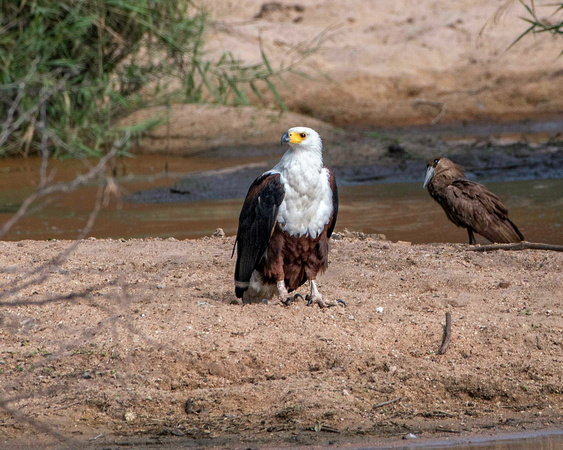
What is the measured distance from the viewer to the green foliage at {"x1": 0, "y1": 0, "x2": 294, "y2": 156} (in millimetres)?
11055

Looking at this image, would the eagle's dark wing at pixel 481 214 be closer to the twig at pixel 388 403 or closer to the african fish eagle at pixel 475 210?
the african fish eagle at pixel 475 210

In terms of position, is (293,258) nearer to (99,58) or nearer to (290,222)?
(290,222)

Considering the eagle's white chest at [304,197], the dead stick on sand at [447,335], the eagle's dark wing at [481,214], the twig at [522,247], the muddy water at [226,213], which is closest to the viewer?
the dead stick on sand at [447,335]

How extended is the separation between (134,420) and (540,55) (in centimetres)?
1712

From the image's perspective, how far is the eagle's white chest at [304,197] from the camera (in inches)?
202

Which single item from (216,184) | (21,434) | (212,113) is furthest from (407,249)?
(212,113)

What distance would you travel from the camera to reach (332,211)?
5.29 m

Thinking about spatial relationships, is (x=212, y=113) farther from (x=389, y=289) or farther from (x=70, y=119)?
(x=389, y=289)

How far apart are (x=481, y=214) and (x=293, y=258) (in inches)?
120

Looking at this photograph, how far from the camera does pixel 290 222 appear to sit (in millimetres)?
5172

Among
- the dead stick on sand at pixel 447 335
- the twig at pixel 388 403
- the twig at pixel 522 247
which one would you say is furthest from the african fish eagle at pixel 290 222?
the twig at pixel 522 247

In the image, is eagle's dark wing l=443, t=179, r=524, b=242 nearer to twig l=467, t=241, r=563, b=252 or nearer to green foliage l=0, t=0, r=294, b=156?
twig l=467, t=241, r=563, b=252

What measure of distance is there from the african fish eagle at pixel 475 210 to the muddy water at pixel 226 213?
1.31 ft

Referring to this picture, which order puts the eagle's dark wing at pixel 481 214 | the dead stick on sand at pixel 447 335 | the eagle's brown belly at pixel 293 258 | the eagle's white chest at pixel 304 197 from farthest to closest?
1. the eagle's dark wing at pixel 481 214
2. the eagle's brown belly at pixel 293 258
3. the eagle's white chest at pixel 304 197
4. the dead stick on sand at pixel 447 335
